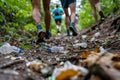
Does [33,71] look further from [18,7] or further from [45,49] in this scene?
[18,7]

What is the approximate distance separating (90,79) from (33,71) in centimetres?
80

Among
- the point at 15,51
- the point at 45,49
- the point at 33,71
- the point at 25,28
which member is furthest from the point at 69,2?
the point at 33,71

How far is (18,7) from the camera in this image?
7.38 metres

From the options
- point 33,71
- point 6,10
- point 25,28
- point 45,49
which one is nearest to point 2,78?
point 33,71

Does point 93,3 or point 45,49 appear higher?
point 93,3

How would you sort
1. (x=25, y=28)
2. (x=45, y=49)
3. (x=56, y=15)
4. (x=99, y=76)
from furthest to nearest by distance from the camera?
(x=56, y=15) → (x=25, y=28) → (x=45, y=49) → (x=99, y=76)

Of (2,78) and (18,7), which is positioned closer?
(2,78)

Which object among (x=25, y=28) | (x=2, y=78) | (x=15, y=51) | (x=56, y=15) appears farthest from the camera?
(x=56, y=15)

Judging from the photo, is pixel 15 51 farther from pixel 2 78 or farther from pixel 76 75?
pixel 76 75

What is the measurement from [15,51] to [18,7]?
344cm

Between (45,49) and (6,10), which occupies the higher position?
(6,10)

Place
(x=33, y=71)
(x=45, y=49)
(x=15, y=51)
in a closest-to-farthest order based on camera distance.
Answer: (x=33, y=71), (x=15, y=51), (x=45, y=49)

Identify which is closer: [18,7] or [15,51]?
[15,51]

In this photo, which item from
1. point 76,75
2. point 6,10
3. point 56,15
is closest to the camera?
point 76,75
